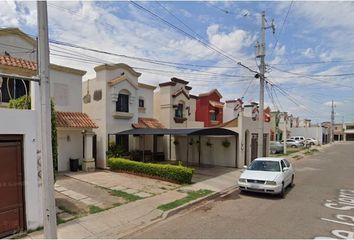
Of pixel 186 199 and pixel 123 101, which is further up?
pixel 123 101

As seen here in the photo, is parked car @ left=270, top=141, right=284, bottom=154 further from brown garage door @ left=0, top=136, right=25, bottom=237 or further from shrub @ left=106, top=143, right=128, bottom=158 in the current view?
brown garage door @ left=0, top=136, right=25, bottom=237

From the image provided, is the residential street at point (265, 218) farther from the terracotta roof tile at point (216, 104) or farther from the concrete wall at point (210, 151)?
the terracotta roof tile at point (216, 104)

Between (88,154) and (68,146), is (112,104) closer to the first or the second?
(88,154)

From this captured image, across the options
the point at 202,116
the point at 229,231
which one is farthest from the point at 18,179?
the point at 202,116

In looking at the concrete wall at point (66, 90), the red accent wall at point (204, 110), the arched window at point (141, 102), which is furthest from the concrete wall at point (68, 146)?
the red accent wall at point (204, 110)

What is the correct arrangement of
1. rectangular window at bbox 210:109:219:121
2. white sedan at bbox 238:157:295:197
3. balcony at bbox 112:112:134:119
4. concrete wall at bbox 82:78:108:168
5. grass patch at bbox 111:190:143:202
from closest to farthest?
1. grass patch at bbox 111:190:143:202
2. white sedan at bbox 238:157:295:197
3. concrete wall at bbox 82:78:108:168
4. balcony at bbox 112:112:134:119
5. rectangular window at bbox 210:109:219:121

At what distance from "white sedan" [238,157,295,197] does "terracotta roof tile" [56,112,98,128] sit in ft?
33.1

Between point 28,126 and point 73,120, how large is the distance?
383 inches

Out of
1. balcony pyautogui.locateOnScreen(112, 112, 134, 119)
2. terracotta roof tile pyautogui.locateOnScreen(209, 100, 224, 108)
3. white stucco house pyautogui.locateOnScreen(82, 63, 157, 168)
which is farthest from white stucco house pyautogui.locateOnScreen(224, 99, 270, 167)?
terracotta roof tile pyautogui.locateOnScreen(209, 100, 224, 108)

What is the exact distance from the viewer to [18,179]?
6754mm

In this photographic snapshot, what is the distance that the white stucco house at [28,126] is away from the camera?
21.8 ft

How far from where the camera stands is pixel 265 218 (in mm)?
8195

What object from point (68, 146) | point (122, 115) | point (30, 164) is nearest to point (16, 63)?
point (30, 164)

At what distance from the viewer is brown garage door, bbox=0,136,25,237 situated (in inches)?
256
